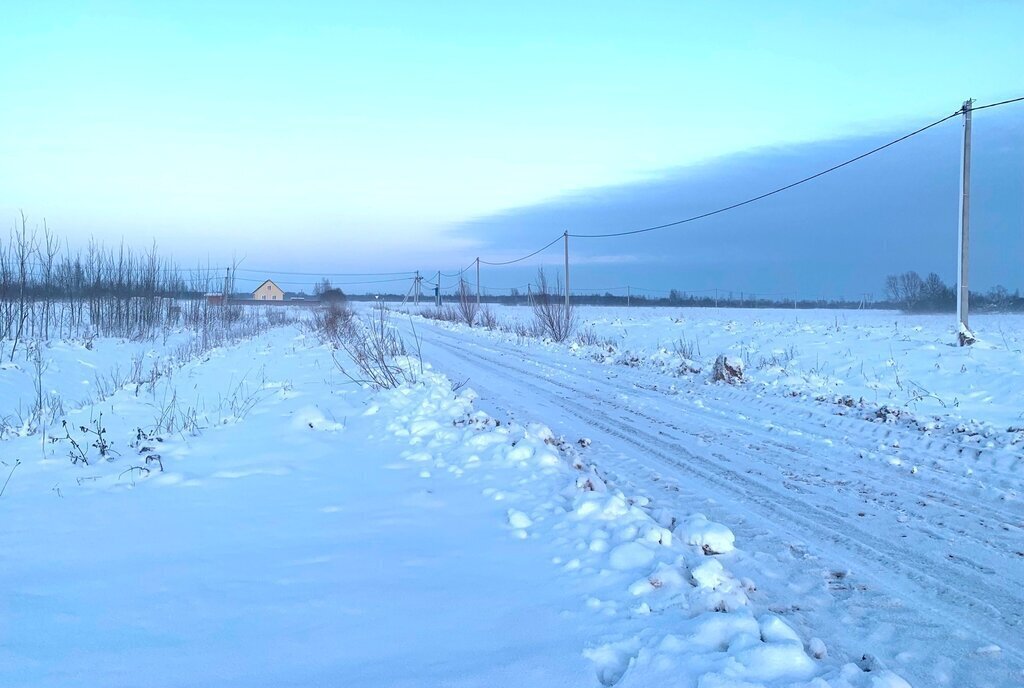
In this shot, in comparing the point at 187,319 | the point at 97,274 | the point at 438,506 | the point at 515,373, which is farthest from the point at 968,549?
the point at 187,319

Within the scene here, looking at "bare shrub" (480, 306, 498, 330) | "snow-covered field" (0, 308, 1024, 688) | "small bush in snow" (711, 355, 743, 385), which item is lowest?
"snow-covered field" (0, 308, 1024, 688)

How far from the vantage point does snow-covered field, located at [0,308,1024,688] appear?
3115 millimetres

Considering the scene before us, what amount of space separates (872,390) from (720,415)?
11.2 feet

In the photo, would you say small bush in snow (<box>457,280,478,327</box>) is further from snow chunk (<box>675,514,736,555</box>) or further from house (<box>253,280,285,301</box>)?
house (<box>253,280,285,301</box>)

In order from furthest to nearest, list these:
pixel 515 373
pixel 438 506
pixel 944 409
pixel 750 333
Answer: pixel 750 333 → pixel 515 373 → pixel 944 409 → pixel 438 506

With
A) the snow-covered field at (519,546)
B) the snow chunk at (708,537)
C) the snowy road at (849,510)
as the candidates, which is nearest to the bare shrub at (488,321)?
the snowy road at (849,510)

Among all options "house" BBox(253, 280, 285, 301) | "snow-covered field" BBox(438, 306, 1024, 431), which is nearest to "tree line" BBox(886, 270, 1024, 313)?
"snow-covered field" BBox(438, 306, 1024, 431)

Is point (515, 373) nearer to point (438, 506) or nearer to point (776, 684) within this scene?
point (438, 506)

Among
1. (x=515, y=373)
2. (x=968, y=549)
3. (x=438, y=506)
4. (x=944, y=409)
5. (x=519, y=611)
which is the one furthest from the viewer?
(x=515, y=373)

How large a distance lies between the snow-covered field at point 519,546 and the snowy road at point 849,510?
0.03 m

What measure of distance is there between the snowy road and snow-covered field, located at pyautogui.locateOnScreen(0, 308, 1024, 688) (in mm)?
26

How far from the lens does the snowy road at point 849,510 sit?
3.50 m

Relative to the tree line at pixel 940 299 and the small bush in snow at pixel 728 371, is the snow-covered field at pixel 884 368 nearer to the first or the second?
the small bush in snow at pixel 728 371

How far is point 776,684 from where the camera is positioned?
9.19ft
